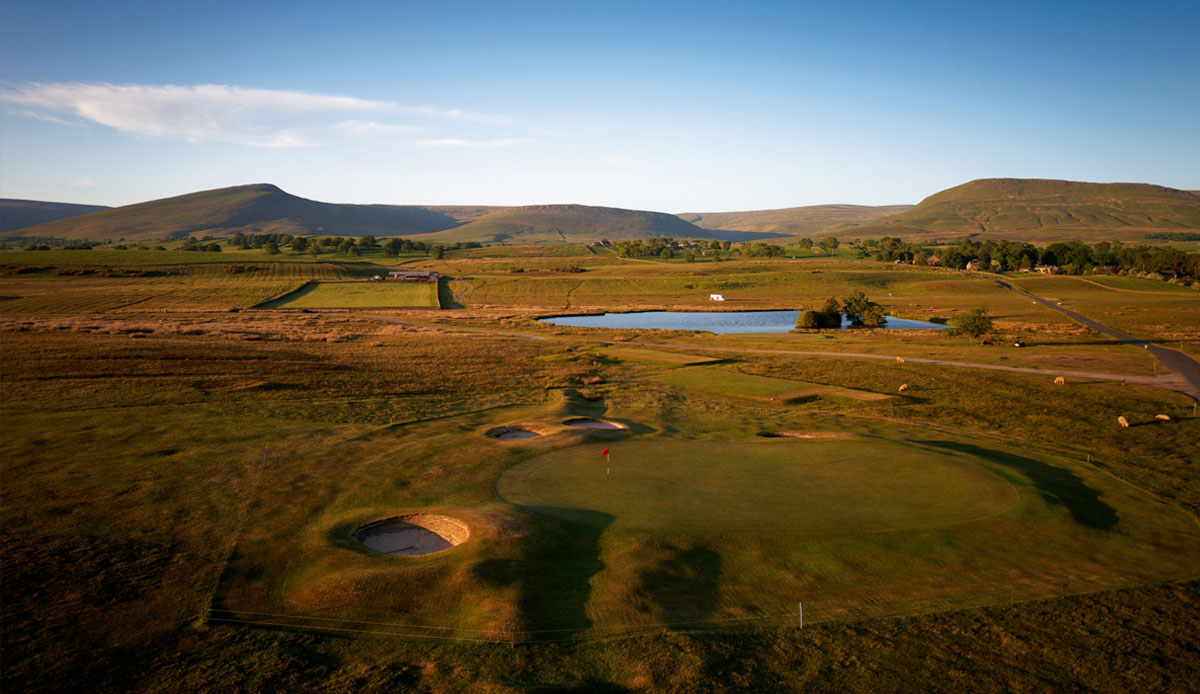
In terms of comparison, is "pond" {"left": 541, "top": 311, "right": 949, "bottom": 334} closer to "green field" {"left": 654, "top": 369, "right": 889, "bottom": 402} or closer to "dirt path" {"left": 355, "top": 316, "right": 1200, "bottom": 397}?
"dirt path" {"left": 355, "top": 316, "right": 1200, "bottom": 397}

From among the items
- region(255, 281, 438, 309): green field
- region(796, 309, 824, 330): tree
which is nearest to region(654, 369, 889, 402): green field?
region(796, 309, 824, 330): tree

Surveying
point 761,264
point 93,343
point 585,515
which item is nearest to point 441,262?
point 761,264

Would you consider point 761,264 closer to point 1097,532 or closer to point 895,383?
point 895,383

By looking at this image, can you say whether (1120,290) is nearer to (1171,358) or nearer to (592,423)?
(1171,358)

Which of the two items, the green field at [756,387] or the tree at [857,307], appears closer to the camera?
the green field at [756,387]

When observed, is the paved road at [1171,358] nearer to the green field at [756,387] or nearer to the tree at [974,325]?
the tree at [974,325]

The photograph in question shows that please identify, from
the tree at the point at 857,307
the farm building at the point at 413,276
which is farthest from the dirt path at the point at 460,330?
the farm building at the point at 413,276
